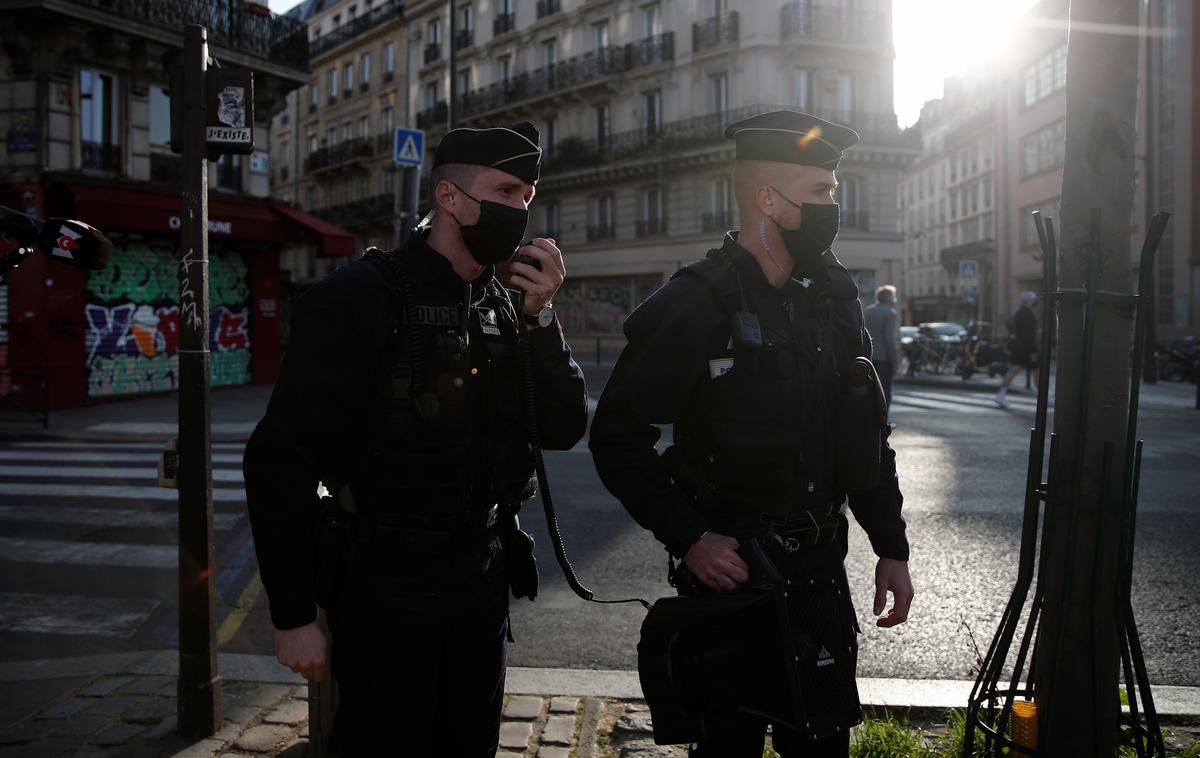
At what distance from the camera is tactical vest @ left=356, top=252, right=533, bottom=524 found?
7.15 ft

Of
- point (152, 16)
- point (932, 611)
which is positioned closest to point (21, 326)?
point (152, 16)

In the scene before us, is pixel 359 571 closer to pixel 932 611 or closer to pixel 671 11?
pixel 932 611

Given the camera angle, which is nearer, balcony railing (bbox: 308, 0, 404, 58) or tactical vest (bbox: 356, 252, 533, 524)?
tactical vest (bbox: 356, 252, 533, 524)

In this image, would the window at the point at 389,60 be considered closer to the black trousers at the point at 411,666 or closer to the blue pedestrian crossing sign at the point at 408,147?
the blue pedestrian crossing sign at the point at 408,147

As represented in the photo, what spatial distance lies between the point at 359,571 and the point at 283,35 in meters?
20.9

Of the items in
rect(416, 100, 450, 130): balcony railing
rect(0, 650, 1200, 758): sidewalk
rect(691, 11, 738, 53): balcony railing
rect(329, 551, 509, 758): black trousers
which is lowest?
rect(0, 650, 1200, 758): sidewalk

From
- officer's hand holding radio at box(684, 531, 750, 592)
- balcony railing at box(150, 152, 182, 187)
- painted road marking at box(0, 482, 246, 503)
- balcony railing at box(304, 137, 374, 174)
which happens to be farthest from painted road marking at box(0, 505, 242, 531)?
balcony railing at box(304, 137, 374, 174)

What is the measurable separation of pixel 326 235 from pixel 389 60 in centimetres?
2875

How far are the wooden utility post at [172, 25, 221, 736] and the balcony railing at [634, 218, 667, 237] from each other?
3180cm

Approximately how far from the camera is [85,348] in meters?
16.4

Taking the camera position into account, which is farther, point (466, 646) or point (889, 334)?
point (889, 334)

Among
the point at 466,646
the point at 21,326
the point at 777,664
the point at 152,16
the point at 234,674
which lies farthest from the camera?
the point at 152,16

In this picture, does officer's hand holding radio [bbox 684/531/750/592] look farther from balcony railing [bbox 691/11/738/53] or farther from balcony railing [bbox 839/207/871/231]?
balcony railing [bbox 691/11/738/53]

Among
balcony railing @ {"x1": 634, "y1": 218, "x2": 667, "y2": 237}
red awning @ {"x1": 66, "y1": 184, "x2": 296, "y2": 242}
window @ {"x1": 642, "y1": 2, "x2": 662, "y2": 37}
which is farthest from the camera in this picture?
balcony railing @ {"x1": 634, "y1": 218, "x2": 667, "y2": 237}
